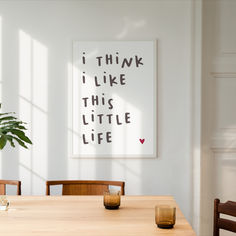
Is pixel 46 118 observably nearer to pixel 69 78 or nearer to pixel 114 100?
pixel 69 78

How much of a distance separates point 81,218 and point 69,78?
1728 millimetres

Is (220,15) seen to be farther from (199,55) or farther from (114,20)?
(114,20)

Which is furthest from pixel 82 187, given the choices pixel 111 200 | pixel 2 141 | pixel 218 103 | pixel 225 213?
pixel 218 103

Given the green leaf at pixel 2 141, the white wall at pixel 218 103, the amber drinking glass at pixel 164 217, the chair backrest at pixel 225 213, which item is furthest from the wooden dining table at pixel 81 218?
the white wall at pixel 218 103

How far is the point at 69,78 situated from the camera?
346 cm

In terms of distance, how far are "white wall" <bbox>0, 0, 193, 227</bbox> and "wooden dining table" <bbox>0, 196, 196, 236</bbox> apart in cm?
100

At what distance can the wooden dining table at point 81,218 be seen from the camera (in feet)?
5.79

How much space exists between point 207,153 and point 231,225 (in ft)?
4.67

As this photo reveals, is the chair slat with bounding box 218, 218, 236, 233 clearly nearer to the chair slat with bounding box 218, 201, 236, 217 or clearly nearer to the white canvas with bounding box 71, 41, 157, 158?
the chair slat with bounding box 218, 201, 236, 217

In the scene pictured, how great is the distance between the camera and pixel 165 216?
6.02 ft

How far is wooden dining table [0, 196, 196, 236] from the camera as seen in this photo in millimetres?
1766

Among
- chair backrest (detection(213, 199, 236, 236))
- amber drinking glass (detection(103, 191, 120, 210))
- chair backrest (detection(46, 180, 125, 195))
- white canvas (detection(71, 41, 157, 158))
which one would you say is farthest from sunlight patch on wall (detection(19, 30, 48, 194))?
chair backrest (detection(213, 199, 236, 236))

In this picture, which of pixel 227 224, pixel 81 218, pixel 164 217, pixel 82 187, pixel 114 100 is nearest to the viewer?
pixel 164 217

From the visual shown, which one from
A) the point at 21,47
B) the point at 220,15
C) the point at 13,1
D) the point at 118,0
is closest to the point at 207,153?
the point at 220,15
